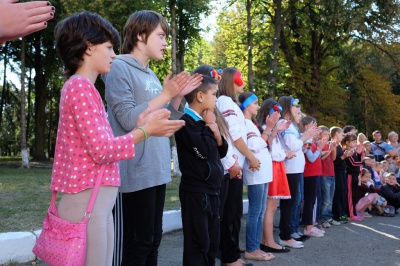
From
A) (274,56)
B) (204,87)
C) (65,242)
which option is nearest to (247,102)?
(204,87)

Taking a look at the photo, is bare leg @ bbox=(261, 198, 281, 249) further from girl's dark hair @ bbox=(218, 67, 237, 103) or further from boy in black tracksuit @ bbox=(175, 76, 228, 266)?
boy in black tracksuit @ bbox=(175, 76, 228, 266)

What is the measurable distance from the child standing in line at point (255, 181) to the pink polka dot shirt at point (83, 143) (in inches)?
138

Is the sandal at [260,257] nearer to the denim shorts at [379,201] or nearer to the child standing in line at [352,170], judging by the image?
the child standing in line at [352,170]

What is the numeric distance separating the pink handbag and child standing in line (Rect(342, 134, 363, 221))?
8.31 metres

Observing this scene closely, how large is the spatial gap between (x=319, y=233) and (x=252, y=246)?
2.32m

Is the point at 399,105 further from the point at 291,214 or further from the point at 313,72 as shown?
the point at 291,214

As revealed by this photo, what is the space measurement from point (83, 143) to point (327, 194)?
292 inches

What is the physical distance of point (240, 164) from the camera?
5.76 m

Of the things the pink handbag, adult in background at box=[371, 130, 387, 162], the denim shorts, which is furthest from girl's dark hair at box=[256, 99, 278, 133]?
adult in background at box=[371, 130, 387, 162]

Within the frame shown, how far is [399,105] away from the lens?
29734 millimetres

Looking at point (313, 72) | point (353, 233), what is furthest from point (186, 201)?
point (313, 72)

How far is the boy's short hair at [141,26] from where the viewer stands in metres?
3.80

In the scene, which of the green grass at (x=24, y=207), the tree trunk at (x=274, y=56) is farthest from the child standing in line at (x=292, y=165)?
the tree trunk at (x=274, y=56)

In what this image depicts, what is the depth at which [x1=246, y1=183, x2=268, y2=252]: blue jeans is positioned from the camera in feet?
20.2
